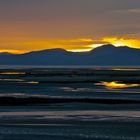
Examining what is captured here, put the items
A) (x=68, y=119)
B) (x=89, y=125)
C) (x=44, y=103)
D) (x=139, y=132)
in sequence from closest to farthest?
1. (x=139, y=132)
2. (x=89, y=125)
3. (x=68, y=119)
4. (x=44, y=103)

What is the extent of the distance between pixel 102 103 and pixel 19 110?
8.51 metres

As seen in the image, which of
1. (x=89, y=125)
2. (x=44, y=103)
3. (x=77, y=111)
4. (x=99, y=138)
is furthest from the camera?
(x=44, y=103)

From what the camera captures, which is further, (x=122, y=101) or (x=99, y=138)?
(x=122, y=101)

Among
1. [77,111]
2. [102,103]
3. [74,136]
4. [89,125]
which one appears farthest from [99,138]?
[102,103]

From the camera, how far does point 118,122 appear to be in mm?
30484

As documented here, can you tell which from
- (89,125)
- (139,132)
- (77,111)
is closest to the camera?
(139,132)

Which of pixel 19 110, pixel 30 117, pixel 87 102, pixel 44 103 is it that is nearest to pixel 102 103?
pixel 87 102

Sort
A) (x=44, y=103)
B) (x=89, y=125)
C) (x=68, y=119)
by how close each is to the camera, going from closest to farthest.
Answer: (x=89, y=125), (x=68, y=119), (x=44, y=103)

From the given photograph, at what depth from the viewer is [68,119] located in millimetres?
32156

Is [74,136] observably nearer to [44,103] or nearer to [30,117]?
[30,117]

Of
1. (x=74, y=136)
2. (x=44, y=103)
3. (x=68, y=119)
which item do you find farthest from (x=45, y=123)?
(x=44, y=103)

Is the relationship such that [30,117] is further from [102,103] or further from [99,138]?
[102,103]

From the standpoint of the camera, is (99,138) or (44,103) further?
(44,103)

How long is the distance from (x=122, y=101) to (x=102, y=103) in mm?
1948
